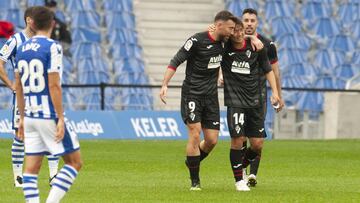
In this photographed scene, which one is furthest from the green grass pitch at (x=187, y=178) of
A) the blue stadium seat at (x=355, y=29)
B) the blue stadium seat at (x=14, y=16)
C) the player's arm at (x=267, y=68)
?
the blue stadium seat at (x=355, y=29)

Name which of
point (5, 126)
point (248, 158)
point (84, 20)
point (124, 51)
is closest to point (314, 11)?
point (124, 51)

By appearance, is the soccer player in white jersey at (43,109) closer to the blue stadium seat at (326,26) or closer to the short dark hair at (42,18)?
the short dark hair at (42,18)

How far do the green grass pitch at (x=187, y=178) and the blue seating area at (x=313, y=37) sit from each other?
297 inches

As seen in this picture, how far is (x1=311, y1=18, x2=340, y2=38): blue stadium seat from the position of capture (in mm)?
36219

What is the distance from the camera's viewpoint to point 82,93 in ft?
94.7

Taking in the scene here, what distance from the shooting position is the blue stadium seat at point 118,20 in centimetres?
3419

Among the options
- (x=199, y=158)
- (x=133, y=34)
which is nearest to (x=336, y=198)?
(x=199, y=158)

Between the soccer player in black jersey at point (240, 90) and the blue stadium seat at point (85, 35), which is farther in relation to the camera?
the blue stadium seat at point (85, 35)

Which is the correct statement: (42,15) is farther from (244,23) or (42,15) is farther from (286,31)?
(286,31)

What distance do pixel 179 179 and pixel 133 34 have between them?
1752 cm

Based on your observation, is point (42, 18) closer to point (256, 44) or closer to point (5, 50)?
point (5, 50)

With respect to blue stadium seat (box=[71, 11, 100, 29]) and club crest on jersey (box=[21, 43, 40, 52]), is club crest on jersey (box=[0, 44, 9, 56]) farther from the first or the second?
blue stadium seat (box=[71, 11, 100, 29])

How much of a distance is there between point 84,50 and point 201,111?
18.2 m

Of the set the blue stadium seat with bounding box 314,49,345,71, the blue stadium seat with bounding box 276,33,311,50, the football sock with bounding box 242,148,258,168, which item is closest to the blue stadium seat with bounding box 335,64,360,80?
the blue stadium seat with bounding box 314,49,345,71
